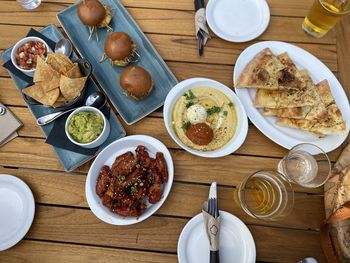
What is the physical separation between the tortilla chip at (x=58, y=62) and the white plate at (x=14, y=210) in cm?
50

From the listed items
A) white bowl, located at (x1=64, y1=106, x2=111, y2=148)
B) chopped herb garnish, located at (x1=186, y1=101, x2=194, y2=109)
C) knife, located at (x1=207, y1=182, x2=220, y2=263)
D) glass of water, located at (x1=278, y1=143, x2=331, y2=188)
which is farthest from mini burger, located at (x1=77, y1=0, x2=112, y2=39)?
glass of water, located at (x1=278, y1=143, x2=331, y2=188)

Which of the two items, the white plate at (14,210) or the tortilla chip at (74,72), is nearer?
the white plate at (14,210)

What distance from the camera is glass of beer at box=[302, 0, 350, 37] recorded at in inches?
54.1

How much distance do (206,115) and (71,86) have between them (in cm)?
60

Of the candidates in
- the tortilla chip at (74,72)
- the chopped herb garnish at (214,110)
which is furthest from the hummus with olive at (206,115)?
the tortilla chip at (74,72)

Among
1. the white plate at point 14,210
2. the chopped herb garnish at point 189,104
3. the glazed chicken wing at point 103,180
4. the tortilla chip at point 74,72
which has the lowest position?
the white plate at point 14,210

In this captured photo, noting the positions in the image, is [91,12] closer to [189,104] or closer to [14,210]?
[189,104]

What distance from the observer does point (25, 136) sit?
1.42 meters

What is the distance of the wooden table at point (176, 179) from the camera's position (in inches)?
49.5

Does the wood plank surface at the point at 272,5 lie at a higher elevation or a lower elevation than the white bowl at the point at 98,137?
higher

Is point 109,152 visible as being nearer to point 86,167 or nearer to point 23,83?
point 86,167

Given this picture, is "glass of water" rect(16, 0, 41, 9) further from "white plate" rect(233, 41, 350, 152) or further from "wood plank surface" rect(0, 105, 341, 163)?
"white plate" rect(233, 41, 350, 152)

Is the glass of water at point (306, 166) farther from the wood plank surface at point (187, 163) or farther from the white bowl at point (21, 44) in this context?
the white bowl at point (21, 44)

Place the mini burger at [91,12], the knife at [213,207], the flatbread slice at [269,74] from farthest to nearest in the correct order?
the mini burger at [91,12] → the flatbread slice at [269,74] → the knife at [213,207]
